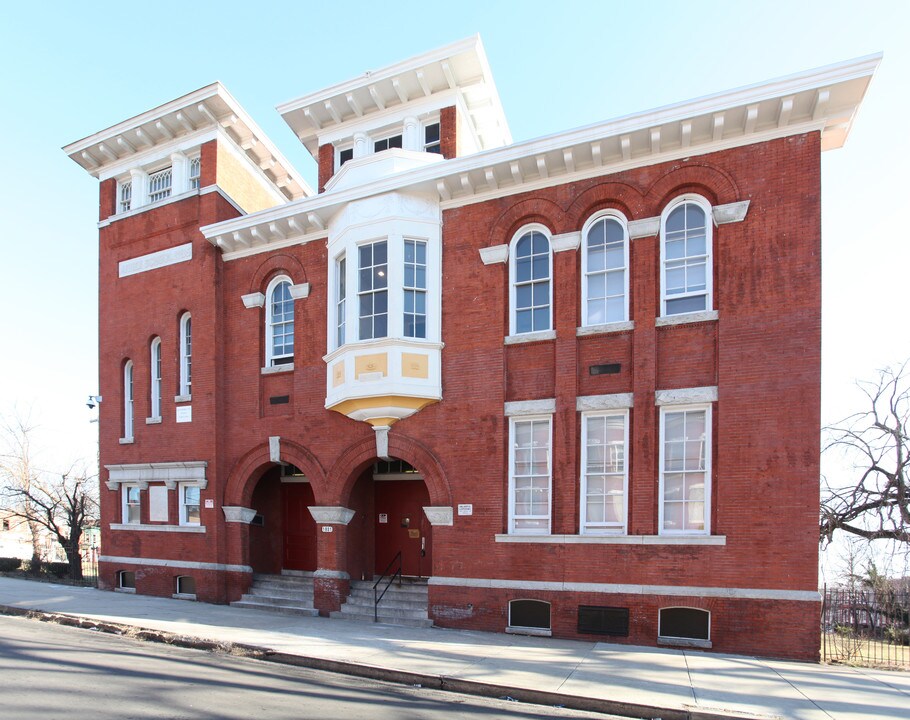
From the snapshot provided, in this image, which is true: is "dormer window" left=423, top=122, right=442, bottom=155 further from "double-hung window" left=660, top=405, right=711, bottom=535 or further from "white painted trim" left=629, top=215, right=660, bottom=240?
"double-hung window" left=660, top=405, right=711, bottom=535

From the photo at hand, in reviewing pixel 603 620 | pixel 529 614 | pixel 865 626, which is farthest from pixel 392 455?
pixel 865 626

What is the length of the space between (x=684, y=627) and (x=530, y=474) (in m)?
3.87

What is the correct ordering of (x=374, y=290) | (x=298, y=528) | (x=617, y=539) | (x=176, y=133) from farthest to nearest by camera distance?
(x=176, y=133) < (x=298, y=528) < (x=374, y=290) < (x=617, y=539)

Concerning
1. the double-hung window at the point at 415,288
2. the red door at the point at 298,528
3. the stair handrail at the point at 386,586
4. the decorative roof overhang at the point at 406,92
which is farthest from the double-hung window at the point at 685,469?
the decorative roof overhang at the point at 406,92

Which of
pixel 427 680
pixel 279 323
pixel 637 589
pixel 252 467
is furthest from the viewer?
pixel 279 323

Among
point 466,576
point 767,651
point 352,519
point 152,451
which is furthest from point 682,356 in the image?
point 152,451

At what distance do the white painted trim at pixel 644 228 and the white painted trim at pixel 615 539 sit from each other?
564 centimetres

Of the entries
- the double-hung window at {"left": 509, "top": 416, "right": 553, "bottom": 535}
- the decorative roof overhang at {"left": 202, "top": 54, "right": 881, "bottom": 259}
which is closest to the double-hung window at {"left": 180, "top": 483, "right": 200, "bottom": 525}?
the decorative roof overhang at {"left": 202, "top": 54, "right": 881, "bottom": 259}

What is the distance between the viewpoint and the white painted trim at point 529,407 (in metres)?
13.0

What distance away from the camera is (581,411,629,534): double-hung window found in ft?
40.8

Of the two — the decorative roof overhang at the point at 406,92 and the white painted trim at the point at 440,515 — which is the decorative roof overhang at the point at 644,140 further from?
the white painted trim at the point at 440,515

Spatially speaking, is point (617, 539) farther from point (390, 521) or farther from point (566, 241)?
point (390, 521)

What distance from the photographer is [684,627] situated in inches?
455

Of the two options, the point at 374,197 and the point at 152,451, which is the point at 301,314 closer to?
the point at 374,197
